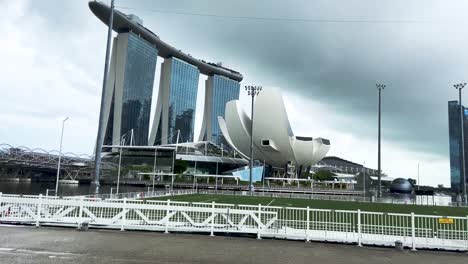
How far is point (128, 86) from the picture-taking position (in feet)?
405

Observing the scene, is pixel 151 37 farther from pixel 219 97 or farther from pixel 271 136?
pixel 271 136

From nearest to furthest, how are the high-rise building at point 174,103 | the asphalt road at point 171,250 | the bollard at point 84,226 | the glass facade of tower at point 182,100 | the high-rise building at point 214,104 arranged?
the asphalt road at point 171,250 < the bollard at point 84,226 < the high-rise building at point 174,103 < the glass facade of tower at point 182,100 < the high-rise building at point 214,104

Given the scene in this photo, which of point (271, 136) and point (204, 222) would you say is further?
point (271, 136)

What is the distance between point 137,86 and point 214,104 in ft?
163

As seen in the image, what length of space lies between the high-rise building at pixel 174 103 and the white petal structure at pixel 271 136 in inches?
2099

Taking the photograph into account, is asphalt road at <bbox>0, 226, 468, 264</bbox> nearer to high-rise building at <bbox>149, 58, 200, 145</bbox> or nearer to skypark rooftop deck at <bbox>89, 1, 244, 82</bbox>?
skypark rooftop deck at <bbox>89, 1, 244, 82</bbox>

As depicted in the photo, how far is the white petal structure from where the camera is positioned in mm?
80812

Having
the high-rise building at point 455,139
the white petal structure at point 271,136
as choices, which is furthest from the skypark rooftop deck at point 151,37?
the high-rise building at point 455,139

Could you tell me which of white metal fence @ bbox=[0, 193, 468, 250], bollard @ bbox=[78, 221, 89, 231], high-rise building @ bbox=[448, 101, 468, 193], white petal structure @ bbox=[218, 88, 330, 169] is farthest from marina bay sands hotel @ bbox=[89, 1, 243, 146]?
bollard @ bbox=[78, 221, 89, 231]

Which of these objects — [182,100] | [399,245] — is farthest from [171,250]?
[182,100]

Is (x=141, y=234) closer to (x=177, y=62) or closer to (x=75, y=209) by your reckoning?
(x=75, y=209)

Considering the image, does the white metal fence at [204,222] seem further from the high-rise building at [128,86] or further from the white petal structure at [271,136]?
the high-rise building at [128,86]

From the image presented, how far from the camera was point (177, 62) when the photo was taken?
502ft

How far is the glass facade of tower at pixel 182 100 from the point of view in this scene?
150000 mm
